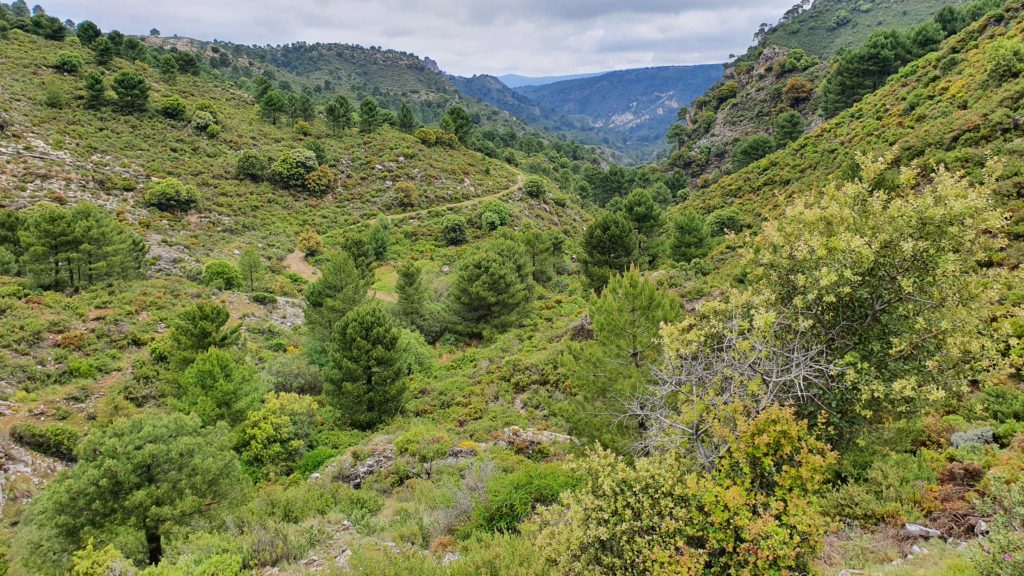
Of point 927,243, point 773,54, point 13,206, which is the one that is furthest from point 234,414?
point 773,54

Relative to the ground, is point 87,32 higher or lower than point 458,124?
higher

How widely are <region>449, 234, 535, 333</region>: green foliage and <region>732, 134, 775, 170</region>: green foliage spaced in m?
49.6

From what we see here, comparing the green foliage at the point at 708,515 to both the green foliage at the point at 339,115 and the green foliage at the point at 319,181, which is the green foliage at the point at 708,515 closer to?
the green foliage at the point at 319,181

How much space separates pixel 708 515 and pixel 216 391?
18894mm

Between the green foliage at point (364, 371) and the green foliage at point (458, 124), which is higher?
the green foliage at point (458, 124)

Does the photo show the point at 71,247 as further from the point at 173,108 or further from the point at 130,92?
the point at 173,108

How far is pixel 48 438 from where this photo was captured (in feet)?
63.0

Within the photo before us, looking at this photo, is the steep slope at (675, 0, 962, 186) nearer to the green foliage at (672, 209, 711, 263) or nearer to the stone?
the green foliage at (672, 209, 711, 263)

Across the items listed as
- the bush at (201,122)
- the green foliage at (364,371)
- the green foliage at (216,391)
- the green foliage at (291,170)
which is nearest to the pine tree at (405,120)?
the green foliage at (291,170)

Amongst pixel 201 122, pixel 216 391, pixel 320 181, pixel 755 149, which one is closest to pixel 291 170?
pixel 320 181

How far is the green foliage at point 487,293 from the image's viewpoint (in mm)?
32625

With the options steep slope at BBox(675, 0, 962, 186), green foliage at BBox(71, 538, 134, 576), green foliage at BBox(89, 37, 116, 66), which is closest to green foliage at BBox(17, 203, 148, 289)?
green foliage at BBox(71, 538, 134, 576)

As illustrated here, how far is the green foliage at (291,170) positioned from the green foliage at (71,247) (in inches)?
1103

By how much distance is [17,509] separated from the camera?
16125 millimetres
